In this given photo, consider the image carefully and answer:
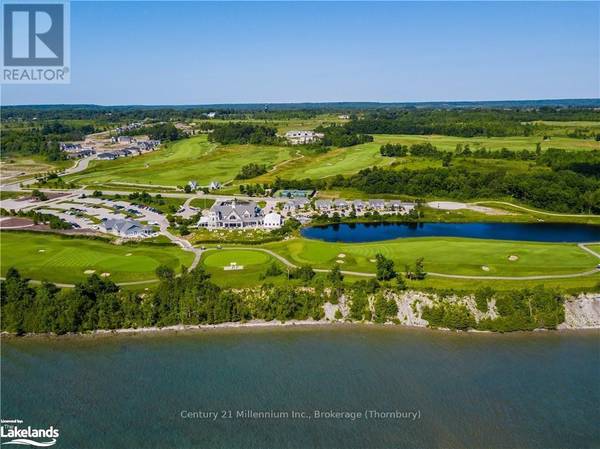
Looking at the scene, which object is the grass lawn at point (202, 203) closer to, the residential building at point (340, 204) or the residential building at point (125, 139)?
the residential building at point (340, 204)

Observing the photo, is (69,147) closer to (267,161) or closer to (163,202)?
(267,161)

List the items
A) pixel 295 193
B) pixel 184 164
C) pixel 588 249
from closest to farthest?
pixel 588 249
pixel 295 193
pixel 184 164

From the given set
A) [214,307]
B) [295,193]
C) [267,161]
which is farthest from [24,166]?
[214,307]

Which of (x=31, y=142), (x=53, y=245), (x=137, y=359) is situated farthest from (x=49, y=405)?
(x=31, y=142)

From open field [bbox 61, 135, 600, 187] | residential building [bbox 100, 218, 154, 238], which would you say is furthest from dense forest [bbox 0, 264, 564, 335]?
open field [bbox 61, 135, 600, 187]

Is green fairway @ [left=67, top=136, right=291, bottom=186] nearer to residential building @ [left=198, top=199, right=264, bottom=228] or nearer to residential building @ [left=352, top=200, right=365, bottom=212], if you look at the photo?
residential building @ [left=198, top=199, right=264, bottom=228]

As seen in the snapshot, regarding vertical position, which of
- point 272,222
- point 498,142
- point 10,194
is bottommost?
point 272,222

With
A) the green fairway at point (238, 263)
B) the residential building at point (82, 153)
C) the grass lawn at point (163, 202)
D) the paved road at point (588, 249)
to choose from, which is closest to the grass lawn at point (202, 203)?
the grass lawn at point (163, 202)
